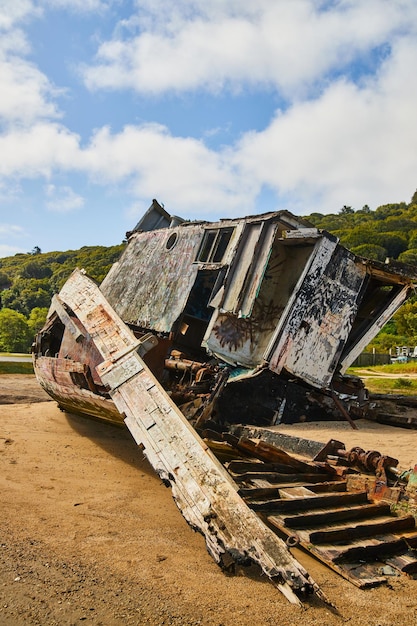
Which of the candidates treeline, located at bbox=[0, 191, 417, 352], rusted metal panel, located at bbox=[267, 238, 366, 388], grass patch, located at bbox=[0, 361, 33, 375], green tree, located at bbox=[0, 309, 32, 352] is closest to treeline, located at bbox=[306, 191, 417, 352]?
treeline, located at bbox=[0, 191, 417, 352]

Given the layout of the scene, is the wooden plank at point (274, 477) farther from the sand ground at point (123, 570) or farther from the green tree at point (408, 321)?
the green tree at point (408, 321)

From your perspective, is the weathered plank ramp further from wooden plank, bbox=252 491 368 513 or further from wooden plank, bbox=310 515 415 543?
wooden plank, bbox=310 515 415 543

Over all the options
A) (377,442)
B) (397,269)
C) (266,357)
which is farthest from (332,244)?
(377,442)

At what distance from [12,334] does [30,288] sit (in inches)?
1046

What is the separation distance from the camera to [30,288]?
64250 millimetres

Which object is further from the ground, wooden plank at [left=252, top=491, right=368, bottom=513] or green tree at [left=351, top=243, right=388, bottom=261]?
green tree at [left=351, top=243, right=388, bottom=261]

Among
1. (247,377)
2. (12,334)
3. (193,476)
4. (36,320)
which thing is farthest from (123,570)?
(36,320)

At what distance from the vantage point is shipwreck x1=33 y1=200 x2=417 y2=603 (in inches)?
123

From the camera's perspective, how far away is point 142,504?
4.35 meters

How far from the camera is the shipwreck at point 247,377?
3135mm

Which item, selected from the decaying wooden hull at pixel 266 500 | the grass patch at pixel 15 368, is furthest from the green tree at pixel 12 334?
the decaying wooden hull at pixel 266 500

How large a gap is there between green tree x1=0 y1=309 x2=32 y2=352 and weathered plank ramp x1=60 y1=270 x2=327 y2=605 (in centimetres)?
3661

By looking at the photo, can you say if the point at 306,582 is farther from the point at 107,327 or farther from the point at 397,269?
the point at 397,269

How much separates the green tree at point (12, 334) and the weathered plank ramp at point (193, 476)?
36.6 meters
